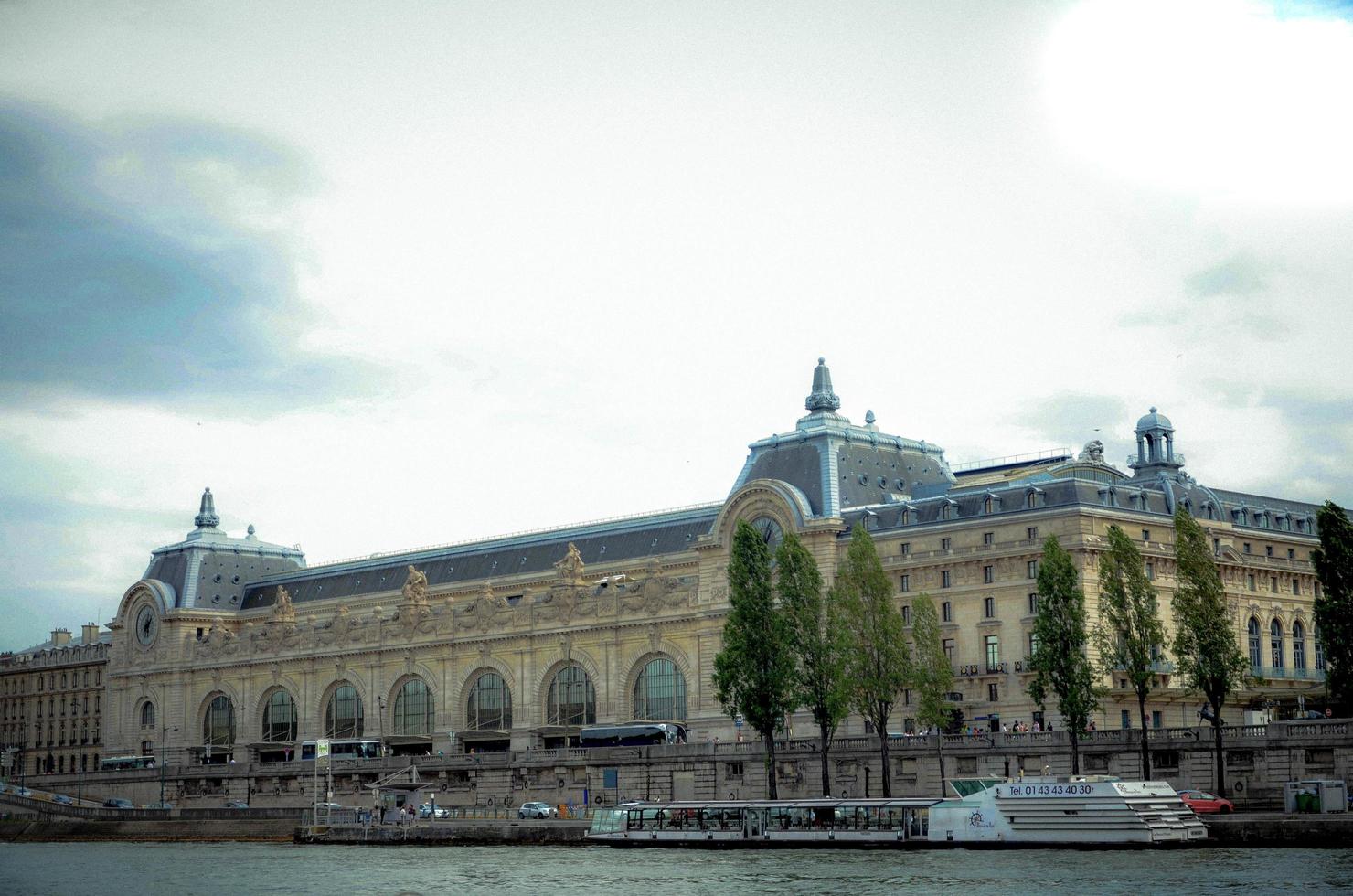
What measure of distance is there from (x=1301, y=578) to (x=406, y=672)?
69.1 m

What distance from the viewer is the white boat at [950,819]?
7931 cm

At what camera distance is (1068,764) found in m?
98.3

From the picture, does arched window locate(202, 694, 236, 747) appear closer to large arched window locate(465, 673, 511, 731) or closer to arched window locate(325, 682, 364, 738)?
arched window locate(325, 682, 364, 738)

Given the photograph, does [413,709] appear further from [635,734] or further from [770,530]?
[770,530]

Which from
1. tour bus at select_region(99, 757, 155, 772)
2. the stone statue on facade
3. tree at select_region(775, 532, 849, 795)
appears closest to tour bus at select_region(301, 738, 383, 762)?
the stone statue on facade

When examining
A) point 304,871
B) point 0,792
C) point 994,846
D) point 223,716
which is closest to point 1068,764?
point 994,846

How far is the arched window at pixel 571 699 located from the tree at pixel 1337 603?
58909 millimetres

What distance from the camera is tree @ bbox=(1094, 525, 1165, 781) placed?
94500mm

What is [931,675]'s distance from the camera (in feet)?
339

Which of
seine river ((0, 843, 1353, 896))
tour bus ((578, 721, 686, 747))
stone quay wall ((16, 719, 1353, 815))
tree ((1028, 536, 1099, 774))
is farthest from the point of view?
tour bus ((578, 721, 686, 747))

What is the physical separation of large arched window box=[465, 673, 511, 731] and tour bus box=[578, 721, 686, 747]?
15.2 metres

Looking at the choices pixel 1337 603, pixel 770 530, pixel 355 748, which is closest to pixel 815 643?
pixel 770 530

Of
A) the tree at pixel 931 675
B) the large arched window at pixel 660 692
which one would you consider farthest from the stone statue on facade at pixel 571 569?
the tree at pixel 931 675

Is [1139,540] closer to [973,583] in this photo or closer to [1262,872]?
[973,583]
